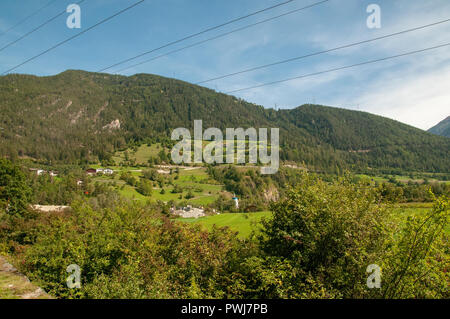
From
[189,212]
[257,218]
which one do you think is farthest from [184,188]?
[257,218]

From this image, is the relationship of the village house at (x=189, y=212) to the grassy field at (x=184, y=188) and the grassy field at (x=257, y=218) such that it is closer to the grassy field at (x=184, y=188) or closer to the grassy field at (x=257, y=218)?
the grassy field at (x=184, y=188)

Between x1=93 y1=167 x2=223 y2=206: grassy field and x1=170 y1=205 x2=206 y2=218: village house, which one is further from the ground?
x1=93 y1=167 x2=223 y2=206: grassy field

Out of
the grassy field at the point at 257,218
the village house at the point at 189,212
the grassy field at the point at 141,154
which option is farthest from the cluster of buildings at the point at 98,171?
the grassy field at the point at 257,218

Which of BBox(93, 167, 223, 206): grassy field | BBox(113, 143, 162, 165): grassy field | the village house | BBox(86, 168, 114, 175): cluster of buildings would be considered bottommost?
the village house

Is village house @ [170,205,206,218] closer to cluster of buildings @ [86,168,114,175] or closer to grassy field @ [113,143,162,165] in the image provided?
cluster of buildings @ [86,168,114,175]

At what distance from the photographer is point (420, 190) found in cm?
4859

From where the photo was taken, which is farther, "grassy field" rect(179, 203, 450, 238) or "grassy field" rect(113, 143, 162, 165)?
"grassy field" rect(113, 143, 162, 165)

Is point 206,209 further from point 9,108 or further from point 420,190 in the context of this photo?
point 9,108

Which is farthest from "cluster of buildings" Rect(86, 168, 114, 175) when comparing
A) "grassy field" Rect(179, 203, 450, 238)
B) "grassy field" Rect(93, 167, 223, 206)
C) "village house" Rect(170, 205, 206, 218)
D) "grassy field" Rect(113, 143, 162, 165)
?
"grassy field" Rect(179, 203, 450, 238)

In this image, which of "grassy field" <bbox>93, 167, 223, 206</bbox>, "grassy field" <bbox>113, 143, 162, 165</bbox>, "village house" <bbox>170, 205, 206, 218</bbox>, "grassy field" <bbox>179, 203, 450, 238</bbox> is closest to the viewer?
"grassy field" <bbox>179, 203, 450, 238</bbox>

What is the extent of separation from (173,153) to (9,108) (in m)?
133

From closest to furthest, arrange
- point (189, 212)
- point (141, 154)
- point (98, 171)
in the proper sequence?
point (189, 212) → point (98, 171) → point (141, 154)

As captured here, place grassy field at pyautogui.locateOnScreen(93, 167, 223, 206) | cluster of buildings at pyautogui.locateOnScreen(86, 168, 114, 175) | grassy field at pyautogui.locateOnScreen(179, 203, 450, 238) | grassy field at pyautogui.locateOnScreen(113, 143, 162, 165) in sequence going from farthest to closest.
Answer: grassy field at pyautogui.locateOnScreen(113, 143, 162, 165), cluster of buildings at pyautogui.locateOnScreen(86, 168, 114, 175), grassy field at pyautogui.locateOnScreen(93, 167, 223, 206), grassy field at pyautogui.locateOnScreen(179, 203, 450, 238)

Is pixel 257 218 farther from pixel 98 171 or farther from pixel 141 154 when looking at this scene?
pixel 141 154
